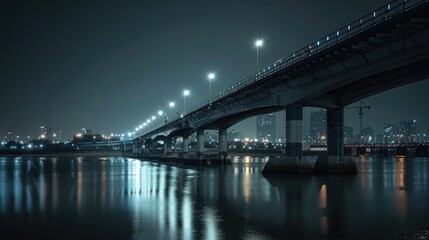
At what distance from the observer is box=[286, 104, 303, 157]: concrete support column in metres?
50.6

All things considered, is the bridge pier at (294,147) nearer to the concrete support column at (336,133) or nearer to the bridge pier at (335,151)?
the bridge pier at (335,151)

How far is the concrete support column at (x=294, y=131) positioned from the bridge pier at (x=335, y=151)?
3884mm

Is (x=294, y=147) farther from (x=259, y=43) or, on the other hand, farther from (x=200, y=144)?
(x=200, y=144)

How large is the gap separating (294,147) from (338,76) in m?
10.6

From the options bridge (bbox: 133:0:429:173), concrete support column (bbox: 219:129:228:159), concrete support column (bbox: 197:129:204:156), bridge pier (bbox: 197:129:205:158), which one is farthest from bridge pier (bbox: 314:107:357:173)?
concrete support column (bbox: 197:129:204:156)

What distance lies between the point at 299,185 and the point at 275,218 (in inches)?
725

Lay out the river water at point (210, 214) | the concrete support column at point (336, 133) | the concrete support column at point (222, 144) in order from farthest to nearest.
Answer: the concrete support column at point (222, 144)
the concrete support column at point (336, 133)
the river water at point (210, 214)

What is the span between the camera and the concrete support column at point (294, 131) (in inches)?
1992

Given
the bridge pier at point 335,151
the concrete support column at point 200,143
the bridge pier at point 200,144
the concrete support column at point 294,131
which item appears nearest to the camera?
the concrete support column at point 294,131

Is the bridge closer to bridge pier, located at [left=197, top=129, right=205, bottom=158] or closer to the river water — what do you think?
the river water

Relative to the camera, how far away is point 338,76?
141 feet

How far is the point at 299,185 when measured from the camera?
128 feet

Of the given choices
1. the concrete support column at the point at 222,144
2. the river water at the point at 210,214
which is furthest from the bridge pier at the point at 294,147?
the concrete support column at the point at 222,144

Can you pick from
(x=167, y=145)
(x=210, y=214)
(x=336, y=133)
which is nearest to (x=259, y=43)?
(x=336, y=133)
